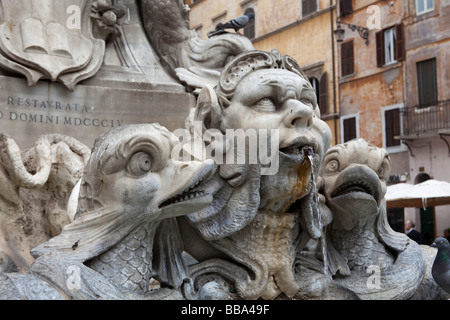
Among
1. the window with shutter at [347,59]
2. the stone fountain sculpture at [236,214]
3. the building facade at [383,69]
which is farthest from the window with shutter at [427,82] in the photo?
the stone fountain sculpture at [236,214]

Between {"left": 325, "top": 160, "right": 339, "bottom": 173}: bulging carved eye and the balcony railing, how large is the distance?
67.2 ft

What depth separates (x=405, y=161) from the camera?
2492 centimetres

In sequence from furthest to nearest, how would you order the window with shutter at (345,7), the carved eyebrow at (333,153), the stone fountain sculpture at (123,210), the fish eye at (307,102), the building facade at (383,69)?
1. the window with shutter at (345,7)
2. the building facade at (383,69)
3. the carved eyebrow at (333,153)
4. the fish eye at (307,102)
5. the stone fountain sculpture at (123,210)

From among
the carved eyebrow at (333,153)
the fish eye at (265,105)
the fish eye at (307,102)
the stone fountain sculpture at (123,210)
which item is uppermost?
the fish eye at (307,102)

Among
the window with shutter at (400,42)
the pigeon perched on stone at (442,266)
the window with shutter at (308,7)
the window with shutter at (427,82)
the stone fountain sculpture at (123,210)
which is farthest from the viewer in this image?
the window with shutter at (308,7)

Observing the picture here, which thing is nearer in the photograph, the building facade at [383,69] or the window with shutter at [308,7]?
the building facade at [383,69]

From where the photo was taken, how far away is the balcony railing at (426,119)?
2338 centimetres

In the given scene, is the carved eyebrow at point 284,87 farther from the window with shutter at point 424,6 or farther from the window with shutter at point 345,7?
the window with shutter at point 345,7

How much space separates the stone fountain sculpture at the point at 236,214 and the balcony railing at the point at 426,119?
20.5 meters

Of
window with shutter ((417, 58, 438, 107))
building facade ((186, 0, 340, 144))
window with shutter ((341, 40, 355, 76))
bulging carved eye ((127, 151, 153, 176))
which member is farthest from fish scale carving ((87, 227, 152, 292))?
window with shutter ((341, 40, 355, 76))

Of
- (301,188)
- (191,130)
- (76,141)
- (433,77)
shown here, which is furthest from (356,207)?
(433,77)

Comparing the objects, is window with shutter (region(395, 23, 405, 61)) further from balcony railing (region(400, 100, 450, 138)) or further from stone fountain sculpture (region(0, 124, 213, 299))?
stone fountain sculpture (region(0, 124, 213, 299))

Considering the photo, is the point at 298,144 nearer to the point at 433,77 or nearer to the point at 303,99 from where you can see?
the point at 303,99

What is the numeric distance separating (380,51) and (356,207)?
23898 millimetres
